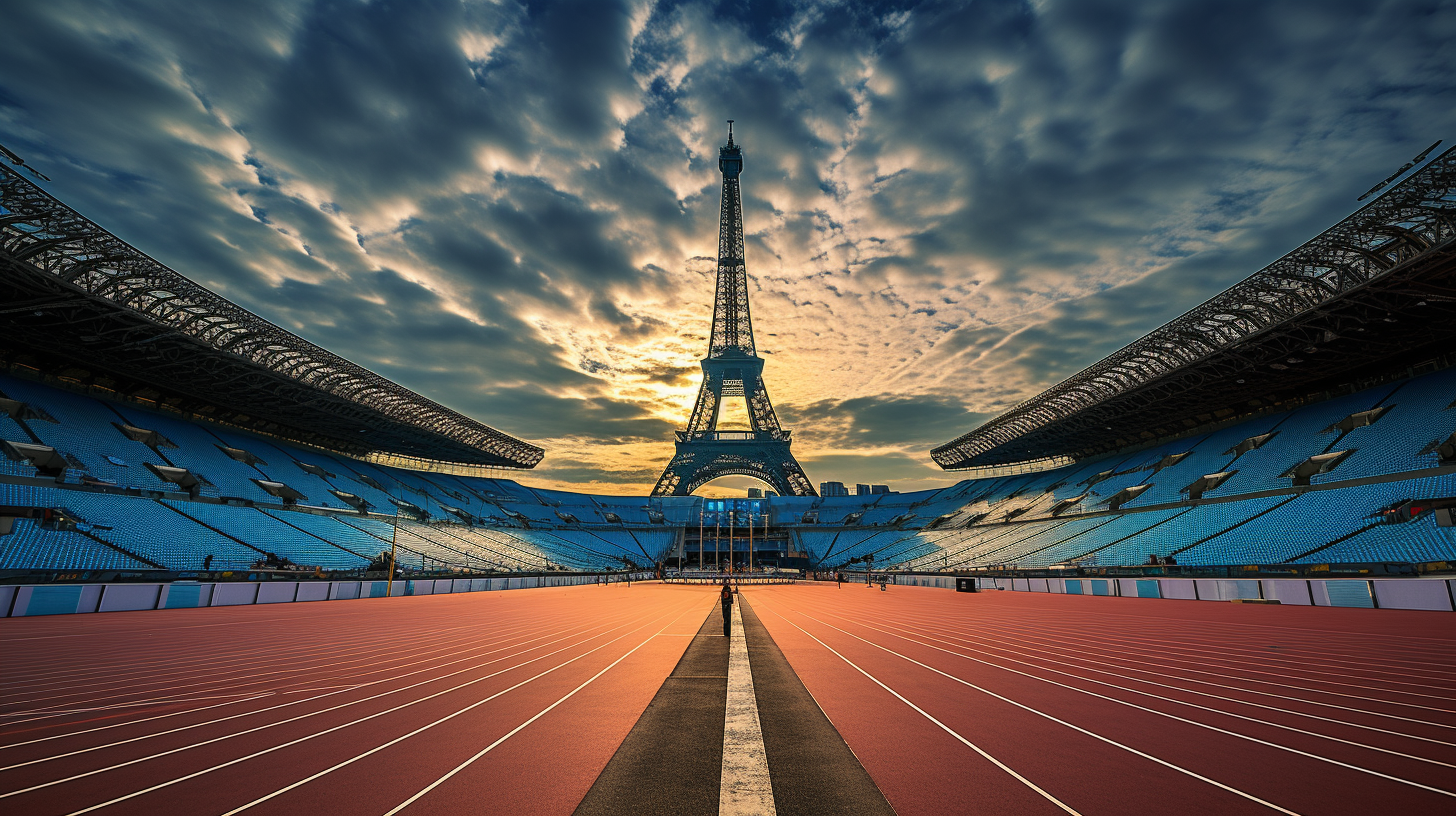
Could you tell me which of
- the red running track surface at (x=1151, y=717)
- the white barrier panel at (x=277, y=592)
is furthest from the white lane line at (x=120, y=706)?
the white barrier panel at (x=277, y=592)

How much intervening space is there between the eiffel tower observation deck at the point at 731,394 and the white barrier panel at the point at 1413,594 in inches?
2048

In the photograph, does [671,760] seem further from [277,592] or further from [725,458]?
[725,458]

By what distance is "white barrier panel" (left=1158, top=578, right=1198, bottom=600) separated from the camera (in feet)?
81.1

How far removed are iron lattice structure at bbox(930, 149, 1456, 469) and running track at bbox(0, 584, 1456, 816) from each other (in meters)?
15.8

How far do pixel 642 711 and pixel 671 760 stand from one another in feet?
6.46

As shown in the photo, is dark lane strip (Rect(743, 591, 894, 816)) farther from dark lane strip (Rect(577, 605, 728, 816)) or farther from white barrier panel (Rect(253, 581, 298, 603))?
white barrier panel (Rect(253, 581, 298, 603))

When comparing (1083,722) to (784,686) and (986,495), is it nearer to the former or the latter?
(784,686)

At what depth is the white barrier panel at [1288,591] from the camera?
811 inches

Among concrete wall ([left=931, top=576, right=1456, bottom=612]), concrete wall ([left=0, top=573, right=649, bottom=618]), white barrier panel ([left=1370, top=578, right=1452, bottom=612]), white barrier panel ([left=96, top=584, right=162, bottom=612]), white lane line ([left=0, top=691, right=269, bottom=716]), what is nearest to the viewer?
white lane line ([left=0, top=691, right=269, bottom=716])

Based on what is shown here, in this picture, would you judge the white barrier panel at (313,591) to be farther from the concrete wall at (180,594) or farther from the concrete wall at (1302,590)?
the concrete wall at (1302,590)

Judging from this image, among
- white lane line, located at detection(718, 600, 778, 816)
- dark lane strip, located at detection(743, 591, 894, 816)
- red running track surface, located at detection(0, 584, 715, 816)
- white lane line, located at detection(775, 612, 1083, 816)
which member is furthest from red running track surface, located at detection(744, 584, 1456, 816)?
red running track surface, located at detection(0, 584, 715, 816)

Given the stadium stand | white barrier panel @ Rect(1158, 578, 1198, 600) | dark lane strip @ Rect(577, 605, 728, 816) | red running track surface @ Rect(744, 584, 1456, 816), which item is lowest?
dark lane strip @ Rect(577, 605, 728, 816)

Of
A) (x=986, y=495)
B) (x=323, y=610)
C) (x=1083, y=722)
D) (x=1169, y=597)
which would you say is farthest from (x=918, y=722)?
(x=986, y=495)

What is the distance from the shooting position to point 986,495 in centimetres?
6425
